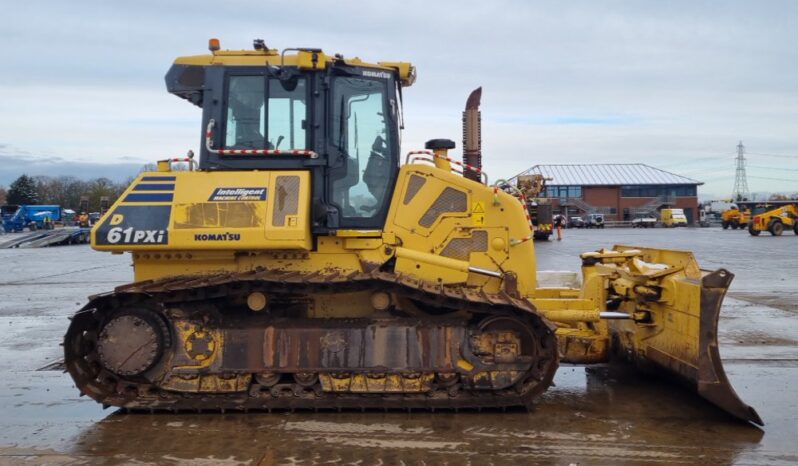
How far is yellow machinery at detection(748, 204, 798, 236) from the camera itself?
4329 cm

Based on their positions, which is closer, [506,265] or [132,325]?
[132,325]

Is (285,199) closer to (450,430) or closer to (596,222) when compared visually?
(450,430)

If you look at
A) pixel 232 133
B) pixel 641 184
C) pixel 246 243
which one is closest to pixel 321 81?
pixel 232 133

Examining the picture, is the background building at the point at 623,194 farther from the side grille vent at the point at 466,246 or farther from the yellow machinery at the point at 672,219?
the side grille vent at the point at 466,246

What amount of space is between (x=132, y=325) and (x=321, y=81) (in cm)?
285

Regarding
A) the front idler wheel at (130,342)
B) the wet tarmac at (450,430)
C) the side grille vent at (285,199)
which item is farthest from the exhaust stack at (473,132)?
the front idler wheel at (130,342)

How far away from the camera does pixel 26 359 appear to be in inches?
344

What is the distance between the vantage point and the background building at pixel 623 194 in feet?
271

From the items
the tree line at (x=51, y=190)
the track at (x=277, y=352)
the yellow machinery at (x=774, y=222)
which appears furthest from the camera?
the tree line at (x=51, y=190)

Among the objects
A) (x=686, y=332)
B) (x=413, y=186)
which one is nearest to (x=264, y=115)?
(x=413, y=186)

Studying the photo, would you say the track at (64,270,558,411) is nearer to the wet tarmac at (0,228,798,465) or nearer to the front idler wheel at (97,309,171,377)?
the front idler wheel at (97,309,171,377)

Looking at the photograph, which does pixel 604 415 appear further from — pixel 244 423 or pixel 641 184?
pixel 641 184

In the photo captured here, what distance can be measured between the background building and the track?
77332mm

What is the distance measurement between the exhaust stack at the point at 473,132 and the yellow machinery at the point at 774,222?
4003 centimetres
